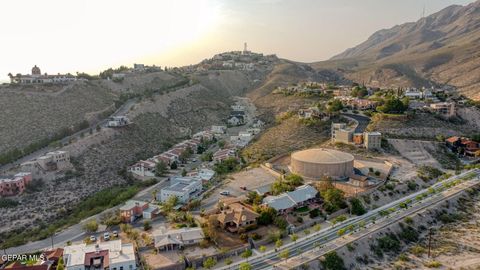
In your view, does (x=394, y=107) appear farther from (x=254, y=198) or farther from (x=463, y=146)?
(x=254, y=198)

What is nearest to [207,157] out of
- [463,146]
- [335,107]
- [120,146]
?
[120,146]

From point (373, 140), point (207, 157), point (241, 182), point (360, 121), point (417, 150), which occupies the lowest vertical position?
point (241, 182)

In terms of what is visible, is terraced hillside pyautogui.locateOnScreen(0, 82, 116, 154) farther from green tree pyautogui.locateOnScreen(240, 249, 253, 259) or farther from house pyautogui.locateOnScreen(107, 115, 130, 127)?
green tree pyautogui.locateOnScreen(240, 249, 253, 259)

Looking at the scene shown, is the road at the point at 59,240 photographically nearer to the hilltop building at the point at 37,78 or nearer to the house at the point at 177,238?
the house at the point at 177,238

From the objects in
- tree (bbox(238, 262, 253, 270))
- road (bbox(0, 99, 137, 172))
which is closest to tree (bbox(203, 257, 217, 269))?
tree (bbox(238, 262, 253, 270))

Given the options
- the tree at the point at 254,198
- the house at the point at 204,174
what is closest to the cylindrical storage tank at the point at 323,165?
the tree at the point at 254,198

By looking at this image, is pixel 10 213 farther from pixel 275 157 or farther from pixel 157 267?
pixel 275 157
